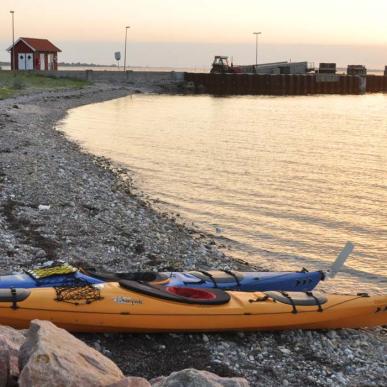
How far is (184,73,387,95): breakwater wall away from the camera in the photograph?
79312mm

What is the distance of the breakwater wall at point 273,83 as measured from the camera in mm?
79312

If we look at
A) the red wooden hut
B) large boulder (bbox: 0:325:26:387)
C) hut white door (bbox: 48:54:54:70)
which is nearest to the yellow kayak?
large boulder (bbox: 0:325:26:387)

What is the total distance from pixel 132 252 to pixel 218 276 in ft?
8.32

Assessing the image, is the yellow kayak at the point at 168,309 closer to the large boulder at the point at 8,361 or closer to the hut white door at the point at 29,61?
the large boulder at the point at 8,361

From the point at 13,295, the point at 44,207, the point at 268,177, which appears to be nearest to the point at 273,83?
the point at 268,177

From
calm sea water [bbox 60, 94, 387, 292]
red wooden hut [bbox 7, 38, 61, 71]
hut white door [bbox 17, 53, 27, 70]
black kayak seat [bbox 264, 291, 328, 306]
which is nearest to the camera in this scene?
black kayak seat [bbox 264, 291, 328, 306]

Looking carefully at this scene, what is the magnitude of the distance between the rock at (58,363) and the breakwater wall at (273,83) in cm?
7596

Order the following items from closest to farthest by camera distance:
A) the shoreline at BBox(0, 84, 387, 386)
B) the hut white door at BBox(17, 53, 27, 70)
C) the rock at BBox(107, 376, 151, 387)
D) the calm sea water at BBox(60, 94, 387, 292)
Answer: the rock at BBox(107, 376, 151, 387) < the shoreline at BBox(0, 84, 387, 386) < the calm sea water at BBox(60, 94, 387, 292) < the hut white door at BBox(17, 53, 27, 70)

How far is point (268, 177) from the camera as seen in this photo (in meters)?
21.5

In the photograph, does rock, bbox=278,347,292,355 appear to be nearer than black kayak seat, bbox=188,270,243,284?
→ Yes

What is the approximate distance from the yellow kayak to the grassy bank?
37.2m

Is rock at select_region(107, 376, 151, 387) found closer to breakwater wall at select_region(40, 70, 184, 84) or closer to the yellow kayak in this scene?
the yellow kayak

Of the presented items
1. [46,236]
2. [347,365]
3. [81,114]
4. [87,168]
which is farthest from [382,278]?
[81,114]

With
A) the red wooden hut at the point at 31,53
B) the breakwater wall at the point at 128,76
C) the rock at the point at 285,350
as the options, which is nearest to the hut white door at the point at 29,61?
the red wooden hut at the point at 31,53
